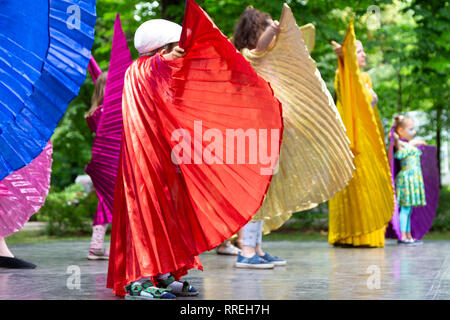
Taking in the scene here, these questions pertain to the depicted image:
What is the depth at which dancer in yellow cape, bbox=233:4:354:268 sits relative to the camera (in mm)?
6020

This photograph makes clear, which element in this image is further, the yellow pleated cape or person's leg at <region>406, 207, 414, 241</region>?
person's leg at <region>406, 207, 414, 241</region>

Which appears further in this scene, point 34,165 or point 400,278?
point 34,165

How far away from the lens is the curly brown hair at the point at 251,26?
6090 mm

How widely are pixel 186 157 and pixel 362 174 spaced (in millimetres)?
4369

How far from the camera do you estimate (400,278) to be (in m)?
5.18

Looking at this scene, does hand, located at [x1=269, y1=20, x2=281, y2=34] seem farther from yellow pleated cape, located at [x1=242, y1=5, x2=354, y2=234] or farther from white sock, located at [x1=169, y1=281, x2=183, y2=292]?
white sock, located at [x1=169, y1=281, x2=183, y2=292]

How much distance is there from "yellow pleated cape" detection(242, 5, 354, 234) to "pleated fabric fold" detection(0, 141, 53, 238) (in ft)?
5.94

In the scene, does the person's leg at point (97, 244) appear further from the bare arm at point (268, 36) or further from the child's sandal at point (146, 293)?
the child's sandal at point (146, 293)

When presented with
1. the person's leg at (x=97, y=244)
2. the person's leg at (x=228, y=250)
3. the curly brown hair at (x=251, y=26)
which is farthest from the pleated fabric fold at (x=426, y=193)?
the person's leg at (x=97, y=244)

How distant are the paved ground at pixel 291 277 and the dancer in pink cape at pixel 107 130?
16.8 inches

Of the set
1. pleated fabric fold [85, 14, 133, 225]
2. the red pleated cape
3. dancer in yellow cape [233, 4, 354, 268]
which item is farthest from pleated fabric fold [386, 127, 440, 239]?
the red pleated cape

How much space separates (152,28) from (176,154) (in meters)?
0.84
